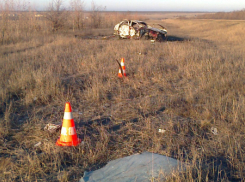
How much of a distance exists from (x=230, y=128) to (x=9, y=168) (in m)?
3.15

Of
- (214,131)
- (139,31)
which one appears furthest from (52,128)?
(139,31)

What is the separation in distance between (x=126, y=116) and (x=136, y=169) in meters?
1.66

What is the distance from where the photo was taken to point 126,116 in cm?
422

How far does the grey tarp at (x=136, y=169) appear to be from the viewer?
2443 millimetres

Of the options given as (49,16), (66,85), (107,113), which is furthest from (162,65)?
(49,16)

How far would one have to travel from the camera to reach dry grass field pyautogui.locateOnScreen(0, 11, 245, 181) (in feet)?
9.43

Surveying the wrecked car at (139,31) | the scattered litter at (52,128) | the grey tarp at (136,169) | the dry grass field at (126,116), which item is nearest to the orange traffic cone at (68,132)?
the dry grass field at (126,116)

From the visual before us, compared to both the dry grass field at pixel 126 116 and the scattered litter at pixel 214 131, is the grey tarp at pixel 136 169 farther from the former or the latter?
the scattered litter at pixel 214 131

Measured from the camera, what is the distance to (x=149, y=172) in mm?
2494

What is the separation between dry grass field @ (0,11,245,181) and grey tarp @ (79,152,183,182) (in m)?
0.14

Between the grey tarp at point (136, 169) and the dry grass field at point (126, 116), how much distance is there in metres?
0.14

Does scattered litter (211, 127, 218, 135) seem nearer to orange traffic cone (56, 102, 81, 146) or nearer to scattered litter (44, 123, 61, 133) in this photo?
orange traffic cone (56, 102, 81, 146)

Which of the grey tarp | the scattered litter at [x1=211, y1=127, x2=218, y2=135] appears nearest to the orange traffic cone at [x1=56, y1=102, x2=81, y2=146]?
the grey tarp

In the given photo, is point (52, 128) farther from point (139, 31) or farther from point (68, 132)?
point (139, 31)
